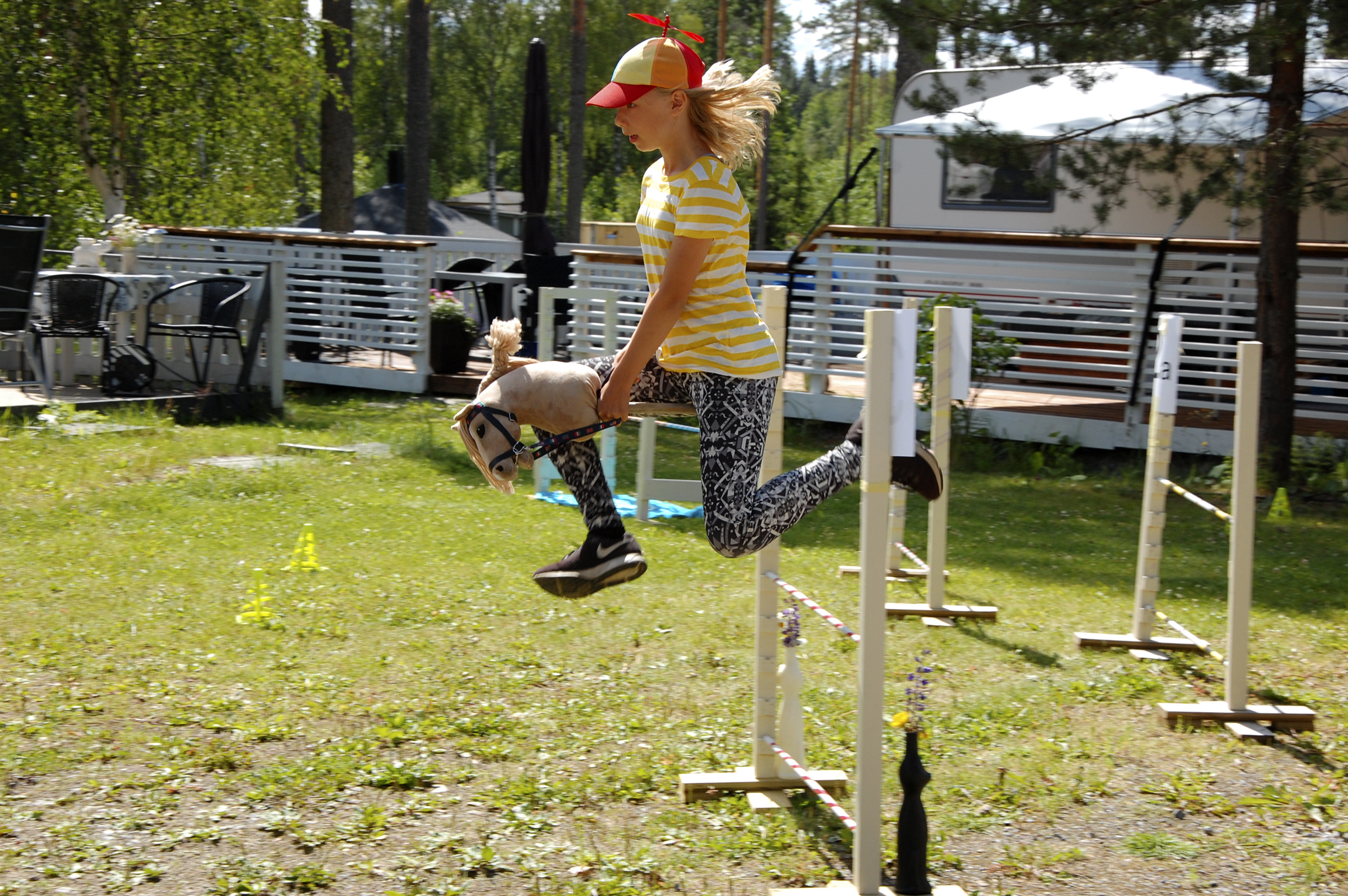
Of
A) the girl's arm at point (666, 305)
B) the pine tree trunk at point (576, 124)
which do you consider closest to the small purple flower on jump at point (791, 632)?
the girl's arm at point (666, 305)

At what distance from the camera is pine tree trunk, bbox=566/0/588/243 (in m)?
23.6

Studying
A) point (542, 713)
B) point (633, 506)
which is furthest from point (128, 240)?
point (542, 713)

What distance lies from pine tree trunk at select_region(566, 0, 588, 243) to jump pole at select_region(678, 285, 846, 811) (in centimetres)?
1976

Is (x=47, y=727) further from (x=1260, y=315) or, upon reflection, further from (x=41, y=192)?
(x=41, y=192)

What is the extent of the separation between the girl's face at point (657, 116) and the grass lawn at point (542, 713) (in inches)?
80.8

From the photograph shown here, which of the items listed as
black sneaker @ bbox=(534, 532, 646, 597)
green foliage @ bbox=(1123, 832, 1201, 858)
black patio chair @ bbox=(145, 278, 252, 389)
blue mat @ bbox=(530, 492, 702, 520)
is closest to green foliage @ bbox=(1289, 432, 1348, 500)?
blue mat @ bbox=(530, 492, 702, 520)

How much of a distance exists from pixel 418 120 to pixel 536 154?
396 inches

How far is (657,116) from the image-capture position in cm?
351

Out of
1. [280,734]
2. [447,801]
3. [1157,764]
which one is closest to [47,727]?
[280,734]

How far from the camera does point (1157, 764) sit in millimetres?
4398

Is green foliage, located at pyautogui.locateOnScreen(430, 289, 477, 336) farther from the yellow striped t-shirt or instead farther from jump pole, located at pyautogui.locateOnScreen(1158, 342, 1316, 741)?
the yellow striped t-shirt

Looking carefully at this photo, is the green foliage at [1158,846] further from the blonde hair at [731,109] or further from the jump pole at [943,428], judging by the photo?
the blonde hair at [731,109]

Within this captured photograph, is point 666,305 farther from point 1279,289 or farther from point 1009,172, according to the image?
point 1009,172

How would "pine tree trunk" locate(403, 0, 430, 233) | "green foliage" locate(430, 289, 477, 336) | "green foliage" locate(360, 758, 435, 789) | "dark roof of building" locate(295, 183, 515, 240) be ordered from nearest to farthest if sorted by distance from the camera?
"green foliage" locate(360, 758, 435, 789)
"green foliage" locate(430, 289, 477, 336)
"pine tree trunk" locate(403, 0, 430, 233)
"dark roof of building" locate(295, 183, 515, 240)
